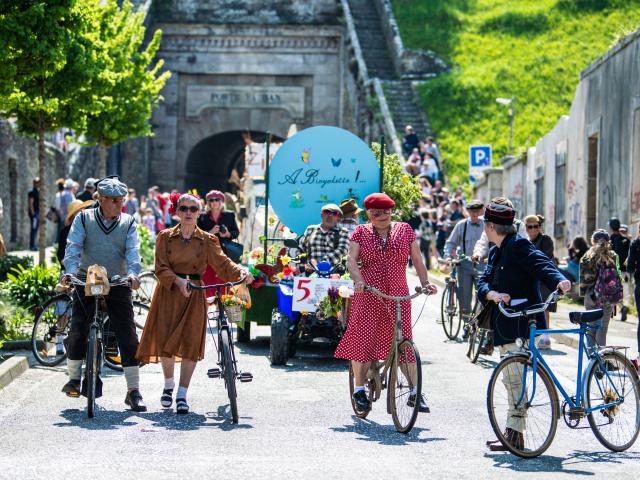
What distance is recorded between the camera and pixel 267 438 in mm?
10062

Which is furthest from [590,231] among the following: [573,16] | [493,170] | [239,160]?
[239,160]

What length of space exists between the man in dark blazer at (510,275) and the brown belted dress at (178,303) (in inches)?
96.2

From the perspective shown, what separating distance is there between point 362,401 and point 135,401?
1.88 meters

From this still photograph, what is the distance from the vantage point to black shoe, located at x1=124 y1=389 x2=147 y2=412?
11409 mm

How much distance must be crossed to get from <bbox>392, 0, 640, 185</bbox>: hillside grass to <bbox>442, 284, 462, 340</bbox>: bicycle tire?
2179 cm

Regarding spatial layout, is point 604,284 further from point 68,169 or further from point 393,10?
point 393,10

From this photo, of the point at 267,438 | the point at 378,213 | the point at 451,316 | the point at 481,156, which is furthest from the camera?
the point at 481,156

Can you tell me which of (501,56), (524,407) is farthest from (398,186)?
(501,56)

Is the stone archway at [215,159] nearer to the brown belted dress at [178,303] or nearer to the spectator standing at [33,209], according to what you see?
the spectator standing at [33,209]

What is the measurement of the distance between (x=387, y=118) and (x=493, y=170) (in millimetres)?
6571

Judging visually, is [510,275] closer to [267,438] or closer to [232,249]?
[267,438]

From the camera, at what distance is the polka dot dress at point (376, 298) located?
10.9 metres

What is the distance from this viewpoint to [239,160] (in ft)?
198

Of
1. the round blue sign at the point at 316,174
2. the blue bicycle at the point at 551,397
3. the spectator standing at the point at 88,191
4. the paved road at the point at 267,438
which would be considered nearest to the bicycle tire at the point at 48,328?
the paved road at the point at 267,438
